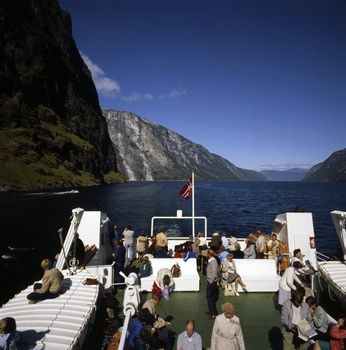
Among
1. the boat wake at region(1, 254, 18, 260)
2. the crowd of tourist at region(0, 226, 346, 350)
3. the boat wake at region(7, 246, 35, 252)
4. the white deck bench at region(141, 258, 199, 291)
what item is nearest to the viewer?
the crowd of tourist at region(0, 226, 346, 350)

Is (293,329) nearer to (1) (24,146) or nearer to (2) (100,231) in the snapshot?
(2) (100,231)

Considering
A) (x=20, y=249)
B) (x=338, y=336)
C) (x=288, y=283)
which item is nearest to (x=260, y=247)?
(x=288, y=283)

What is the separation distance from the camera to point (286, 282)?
34.1ft

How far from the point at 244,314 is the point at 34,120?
532 ft

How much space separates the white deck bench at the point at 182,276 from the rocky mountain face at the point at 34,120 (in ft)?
375

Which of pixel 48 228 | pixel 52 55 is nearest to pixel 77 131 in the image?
pixel 52 55

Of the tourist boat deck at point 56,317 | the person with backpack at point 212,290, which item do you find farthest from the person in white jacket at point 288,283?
the tourist boat deck at point 56,317

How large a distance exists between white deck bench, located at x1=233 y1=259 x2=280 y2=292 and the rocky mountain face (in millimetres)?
116276

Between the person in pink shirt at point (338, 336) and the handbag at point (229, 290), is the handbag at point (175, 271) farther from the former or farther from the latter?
the person in pink shirt at point (338, 336)

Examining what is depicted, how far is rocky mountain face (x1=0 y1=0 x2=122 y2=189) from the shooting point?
128m

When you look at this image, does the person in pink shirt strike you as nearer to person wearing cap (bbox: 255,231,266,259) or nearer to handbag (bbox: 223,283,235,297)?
handbag (bbox: 223,283,235,297)

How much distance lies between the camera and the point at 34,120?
504 feet

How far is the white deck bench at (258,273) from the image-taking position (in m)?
13.1

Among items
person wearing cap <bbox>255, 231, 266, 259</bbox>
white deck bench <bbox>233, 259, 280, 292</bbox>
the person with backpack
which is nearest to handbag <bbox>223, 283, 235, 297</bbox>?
white deck bench <bbox>233, 259, 280, 292</bbox>
